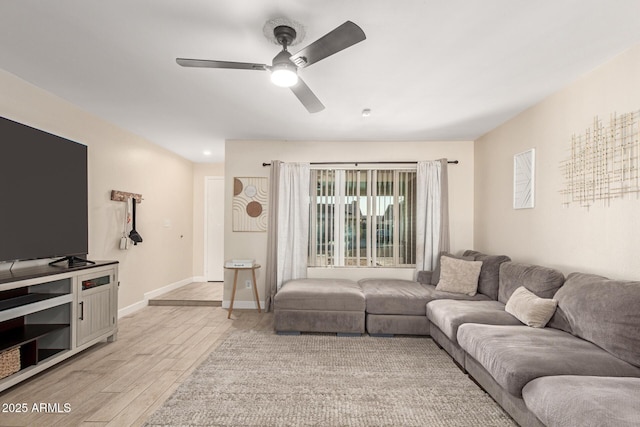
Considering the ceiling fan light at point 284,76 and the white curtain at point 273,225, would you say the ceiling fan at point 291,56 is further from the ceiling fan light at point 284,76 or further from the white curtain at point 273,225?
the white curtain at point 273,225

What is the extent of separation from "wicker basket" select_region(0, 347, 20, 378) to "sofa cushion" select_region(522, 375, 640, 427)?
3337 mm

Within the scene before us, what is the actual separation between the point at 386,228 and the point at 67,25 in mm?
3891

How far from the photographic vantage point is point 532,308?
2496 mm

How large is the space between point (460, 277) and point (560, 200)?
128 centimetres

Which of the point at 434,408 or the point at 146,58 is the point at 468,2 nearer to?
the point at 146,58

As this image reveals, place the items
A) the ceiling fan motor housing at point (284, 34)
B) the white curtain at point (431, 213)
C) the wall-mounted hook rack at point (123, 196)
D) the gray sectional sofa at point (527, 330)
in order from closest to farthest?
the gray sectional sofa at point (527, 330) < the ceiling fan motor housing at point (284, 34) < the wall-mounted hook rack at point (123, 196) < the white curtain at point (431, 213)

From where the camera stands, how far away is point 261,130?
4.17m

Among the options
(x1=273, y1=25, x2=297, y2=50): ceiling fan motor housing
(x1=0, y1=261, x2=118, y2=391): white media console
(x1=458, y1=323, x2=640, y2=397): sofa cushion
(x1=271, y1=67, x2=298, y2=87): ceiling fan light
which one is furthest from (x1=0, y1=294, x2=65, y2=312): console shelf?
(x1=458, y1=323, x2=640, y2=397): sofa cushion

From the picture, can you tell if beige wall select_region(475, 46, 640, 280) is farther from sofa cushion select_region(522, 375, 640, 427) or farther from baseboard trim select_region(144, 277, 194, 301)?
baseboard trim select_region(144, 277, 194, 301)

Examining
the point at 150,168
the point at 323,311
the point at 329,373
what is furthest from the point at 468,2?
the point at 150,168

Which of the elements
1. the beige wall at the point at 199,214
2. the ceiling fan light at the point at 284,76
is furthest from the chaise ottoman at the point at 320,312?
the beige wall at the point at 199,214

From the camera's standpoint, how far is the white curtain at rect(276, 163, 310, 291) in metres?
4.46

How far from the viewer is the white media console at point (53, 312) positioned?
2.31m

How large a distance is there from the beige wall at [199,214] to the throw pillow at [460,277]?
4.57 meters
